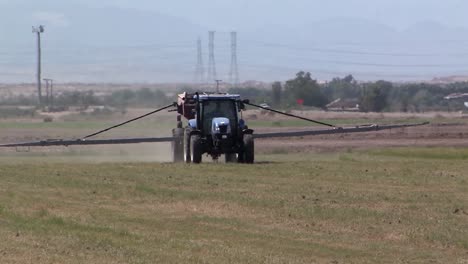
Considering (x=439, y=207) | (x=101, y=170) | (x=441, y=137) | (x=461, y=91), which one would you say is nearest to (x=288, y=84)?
(x=461, y=91)

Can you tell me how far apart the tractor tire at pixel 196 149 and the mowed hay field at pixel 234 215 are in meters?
3.81

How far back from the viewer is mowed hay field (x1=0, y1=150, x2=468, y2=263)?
15281 millimetres

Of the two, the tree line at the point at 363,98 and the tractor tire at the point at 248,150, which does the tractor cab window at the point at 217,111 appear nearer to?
the tractor tire at the point at 248,150

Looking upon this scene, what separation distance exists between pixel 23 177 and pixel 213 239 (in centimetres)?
1104

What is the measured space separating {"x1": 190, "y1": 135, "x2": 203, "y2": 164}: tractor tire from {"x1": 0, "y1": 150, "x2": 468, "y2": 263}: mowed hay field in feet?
12.5

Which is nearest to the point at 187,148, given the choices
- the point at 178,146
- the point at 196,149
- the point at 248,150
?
the point at 196,149

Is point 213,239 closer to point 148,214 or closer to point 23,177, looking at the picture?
point 148,214

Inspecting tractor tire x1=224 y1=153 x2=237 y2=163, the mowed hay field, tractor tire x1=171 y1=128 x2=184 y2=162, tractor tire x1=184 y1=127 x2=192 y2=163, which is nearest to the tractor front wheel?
tractor tire x1=224 y1=153 x2=237 y2=163

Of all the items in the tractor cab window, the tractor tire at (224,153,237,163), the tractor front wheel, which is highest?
the tractor cab window

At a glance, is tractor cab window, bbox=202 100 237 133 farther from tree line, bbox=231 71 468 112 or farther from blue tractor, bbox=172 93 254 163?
tree line, bbox=231 71 468 112

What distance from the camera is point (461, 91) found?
491 ft

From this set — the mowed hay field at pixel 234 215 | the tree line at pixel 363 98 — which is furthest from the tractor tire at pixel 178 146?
the tree line at pixel 363 98

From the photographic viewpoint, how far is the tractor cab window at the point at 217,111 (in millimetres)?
34156

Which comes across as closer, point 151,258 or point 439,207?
point 151,258
